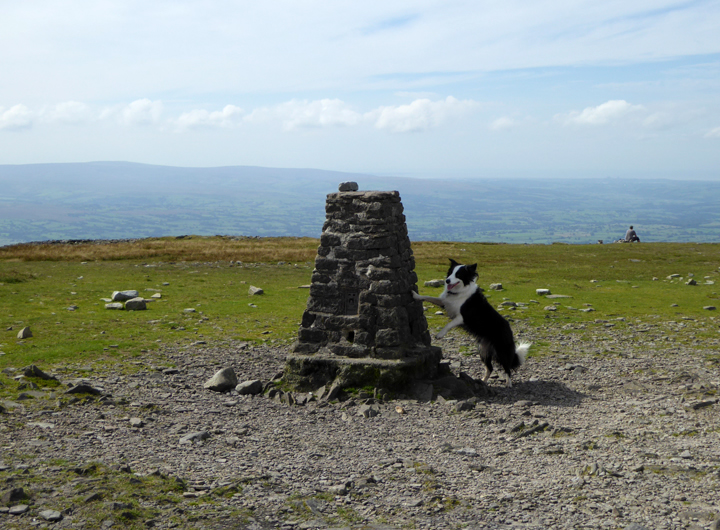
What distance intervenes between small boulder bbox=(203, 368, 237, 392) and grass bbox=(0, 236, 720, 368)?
10.3ft

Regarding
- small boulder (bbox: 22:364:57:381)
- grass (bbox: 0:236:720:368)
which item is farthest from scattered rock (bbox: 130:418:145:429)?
grass (bbox: 0:236:720:368)

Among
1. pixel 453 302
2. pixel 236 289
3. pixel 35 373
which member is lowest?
pixel 236 289

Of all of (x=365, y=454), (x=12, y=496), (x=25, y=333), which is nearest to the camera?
(x=12, y=496)

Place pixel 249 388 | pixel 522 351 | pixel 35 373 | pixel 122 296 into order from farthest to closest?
pixel 122 296
pixel 522 351
pixel 249 388
pixel 35 373

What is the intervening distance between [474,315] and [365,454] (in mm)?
4176

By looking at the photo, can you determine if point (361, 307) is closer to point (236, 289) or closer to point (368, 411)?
point (368, 411)

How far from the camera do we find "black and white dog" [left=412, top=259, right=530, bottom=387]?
11938 millimetres

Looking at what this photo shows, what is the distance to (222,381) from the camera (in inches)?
480

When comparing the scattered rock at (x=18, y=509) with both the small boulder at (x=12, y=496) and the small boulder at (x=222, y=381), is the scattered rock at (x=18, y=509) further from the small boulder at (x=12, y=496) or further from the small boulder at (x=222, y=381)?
the small boulder at (x=222, y=381)

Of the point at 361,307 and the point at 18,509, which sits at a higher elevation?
the point at 361,307

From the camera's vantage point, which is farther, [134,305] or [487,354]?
[134,305]

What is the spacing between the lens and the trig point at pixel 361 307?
11.7m

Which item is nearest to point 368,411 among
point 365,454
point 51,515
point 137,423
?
point 365,454

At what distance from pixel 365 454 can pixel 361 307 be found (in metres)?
3.55
